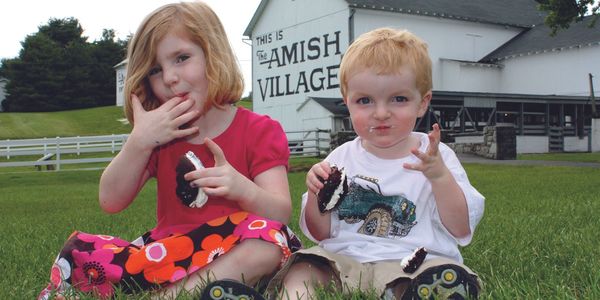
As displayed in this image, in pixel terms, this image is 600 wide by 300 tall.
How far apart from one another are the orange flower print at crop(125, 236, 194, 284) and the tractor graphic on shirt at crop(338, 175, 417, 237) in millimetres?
697

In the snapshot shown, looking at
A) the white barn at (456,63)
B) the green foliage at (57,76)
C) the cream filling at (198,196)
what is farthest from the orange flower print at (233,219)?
the green foliage at (57,76)

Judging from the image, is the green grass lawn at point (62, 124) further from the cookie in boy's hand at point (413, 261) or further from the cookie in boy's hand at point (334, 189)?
the cookie in boy's hand at point (413, 261)

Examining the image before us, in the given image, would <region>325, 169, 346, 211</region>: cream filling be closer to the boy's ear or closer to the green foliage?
the boy's ear

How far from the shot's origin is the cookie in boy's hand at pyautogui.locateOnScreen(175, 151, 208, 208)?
8.37 feet

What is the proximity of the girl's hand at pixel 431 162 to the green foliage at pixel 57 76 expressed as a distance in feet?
222

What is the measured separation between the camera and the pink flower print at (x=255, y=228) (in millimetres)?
2502

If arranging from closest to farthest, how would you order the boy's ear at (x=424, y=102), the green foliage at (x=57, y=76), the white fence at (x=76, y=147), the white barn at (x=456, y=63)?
the boy's ear at (x=424, y=102)
the white fence at (x=76, y=147)
the white barn at (x=456, y=63)
the green foliage at (x=57, y=76)

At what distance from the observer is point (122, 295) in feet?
8.24

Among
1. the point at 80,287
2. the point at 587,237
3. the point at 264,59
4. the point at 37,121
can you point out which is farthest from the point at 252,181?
the point at 37,121

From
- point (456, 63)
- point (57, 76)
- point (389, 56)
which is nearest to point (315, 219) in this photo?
point (389, 56)

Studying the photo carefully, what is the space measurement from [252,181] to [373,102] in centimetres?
61

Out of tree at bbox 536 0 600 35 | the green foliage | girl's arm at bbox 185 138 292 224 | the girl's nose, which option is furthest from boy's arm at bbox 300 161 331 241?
the green foliage

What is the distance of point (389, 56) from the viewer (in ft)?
8.41

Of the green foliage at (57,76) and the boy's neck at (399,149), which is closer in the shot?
the boy's neck at (399,149)
